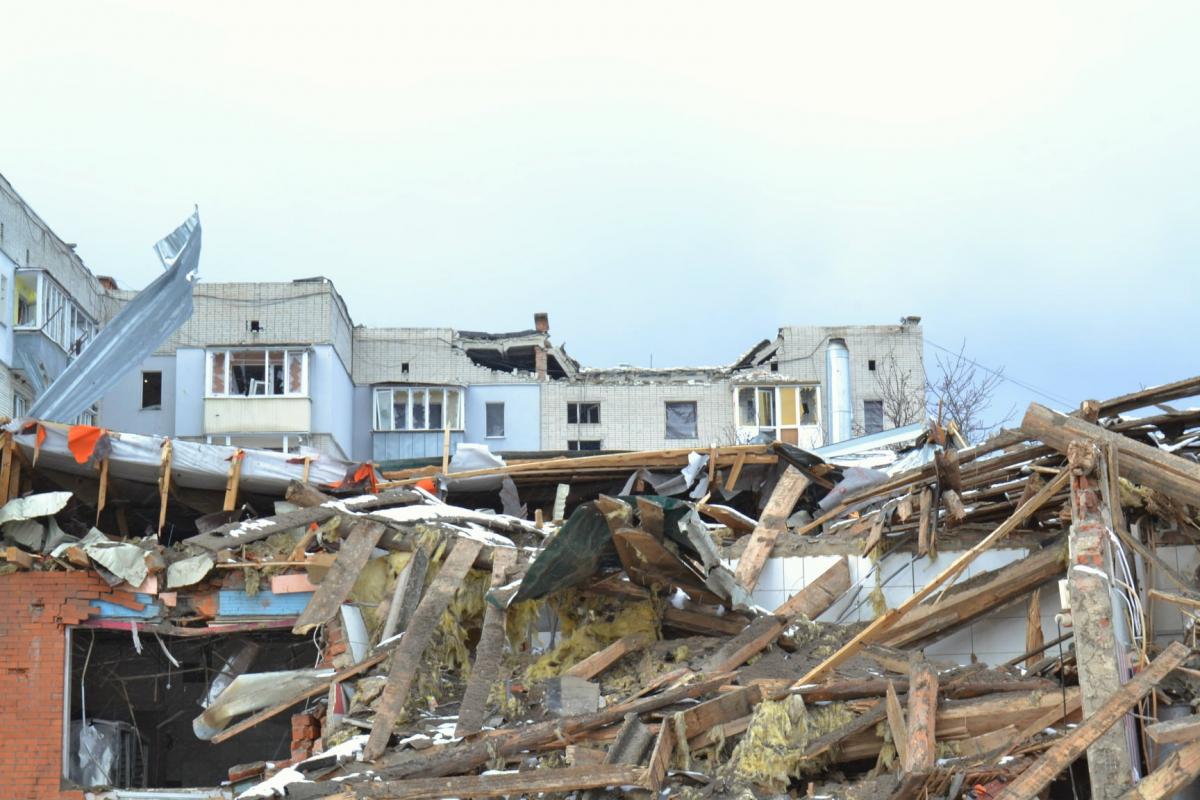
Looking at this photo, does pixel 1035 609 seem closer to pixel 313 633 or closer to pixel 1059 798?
pixel 1059 798

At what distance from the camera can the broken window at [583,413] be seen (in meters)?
45.4

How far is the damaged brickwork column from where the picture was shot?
8.53 metres

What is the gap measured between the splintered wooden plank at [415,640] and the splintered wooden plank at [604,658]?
128cm

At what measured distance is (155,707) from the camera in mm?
15172

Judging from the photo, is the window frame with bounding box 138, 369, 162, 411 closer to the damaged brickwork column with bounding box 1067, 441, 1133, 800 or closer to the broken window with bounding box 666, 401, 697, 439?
the broken window with bounding box 666, 401, 697, 439

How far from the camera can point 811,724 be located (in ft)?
32.9

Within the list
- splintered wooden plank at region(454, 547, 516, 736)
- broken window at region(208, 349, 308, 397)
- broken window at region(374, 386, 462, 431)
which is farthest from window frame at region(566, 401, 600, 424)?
splintered wooden plank at region(454, 547, 516, 736)

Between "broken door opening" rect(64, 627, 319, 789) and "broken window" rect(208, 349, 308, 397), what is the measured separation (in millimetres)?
25647

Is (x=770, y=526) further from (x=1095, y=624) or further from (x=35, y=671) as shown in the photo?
(x=35, y=671)

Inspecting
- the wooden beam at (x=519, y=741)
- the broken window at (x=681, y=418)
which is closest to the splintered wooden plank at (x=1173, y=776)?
the wooden beam at (x=519, y=741)

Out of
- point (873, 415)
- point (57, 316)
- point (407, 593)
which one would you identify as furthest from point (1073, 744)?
point (873, 415)

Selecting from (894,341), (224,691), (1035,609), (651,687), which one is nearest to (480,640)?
(651,687)

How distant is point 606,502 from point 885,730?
2.67m

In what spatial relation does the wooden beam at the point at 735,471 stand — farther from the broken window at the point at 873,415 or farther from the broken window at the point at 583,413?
the broken window at the point at 873,415
